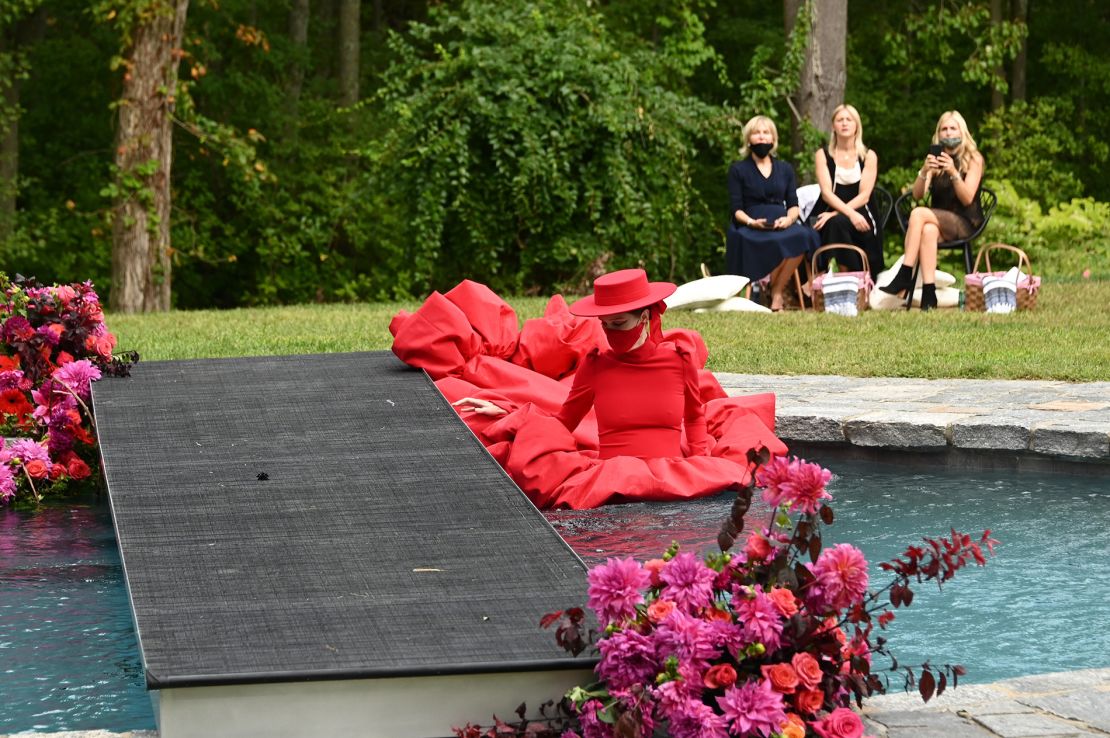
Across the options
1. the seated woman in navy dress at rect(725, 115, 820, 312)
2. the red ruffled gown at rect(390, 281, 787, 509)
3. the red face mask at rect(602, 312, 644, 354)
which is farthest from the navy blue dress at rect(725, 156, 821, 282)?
the red face mask at rect(602, 312, 644, 354)

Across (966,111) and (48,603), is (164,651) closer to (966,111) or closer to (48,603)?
(48,603)

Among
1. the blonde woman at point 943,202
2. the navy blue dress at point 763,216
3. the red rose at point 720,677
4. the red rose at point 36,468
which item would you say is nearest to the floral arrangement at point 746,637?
the red rose at point 720,677

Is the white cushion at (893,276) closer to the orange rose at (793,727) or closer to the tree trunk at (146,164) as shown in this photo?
the tree trunk at (146,164)

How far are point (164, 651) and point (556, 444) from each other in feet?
8.86

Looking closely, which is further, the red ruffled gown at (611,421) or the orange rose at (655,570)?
the red ruffled gown at (611,421)

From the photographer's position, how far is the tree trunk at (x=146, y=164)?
13742 mm

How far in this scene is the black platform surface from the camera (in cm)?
336

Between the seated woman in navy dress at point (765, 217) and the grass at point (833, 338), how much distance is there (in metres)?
0.65

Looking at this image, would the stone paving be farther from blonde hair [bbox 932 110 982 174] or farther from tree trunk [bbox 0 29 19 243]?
tree trunk [bbox 0 29 19 243]

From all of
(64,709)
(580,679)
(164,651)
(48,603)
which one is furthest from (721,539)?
(48,603)

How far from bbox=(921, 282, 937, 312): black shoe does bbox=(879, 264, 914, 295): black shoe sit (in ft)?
0.46

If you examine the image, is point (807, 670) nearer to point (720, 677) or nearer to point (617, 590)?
point (720, 677)

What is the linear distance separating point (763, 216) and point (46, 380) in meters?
6.69

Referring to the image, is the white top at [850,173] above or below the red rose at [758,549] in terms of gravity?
above
